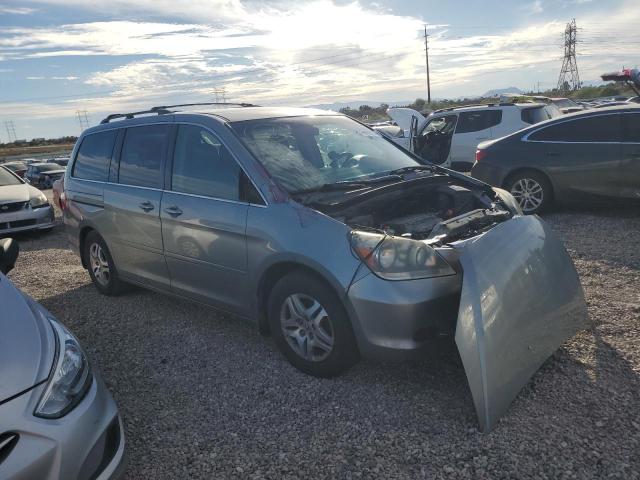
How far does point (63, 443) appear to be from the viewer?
2176 millimetres

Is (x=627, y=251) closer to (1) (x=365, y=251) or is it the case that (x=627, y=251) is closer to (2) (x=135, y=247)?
(1) (x=365, y=251)

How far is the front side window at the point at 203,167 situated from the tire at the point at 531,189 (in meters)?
5.31

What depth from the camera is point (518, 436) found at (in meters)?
2.78

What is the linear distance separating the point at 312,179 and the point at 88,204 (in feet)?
8.74

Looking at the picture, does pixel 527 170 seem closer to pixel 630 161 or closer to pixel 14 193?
pixel 630 161

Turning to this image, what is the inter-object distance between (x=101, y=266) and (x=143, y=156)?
146cm

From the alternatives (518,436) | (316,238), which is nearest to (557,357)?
(518,436)

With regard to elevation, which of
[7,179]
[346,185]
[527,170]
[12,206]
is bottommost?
[12,206]

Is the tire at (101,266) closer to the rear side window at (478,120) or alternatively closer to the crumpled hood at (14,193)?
the crumpled hood at (14,193)

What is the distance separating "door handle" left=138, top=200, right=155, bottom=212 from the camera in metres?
4.48

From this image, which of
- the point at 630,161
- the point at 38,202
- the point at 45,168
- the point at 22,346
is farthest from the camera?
the point at 45,168

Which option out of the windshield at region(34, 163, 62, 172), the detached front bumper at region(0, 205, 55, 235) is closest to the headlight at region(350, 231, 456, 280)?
the detached front bumper at region(0, 205, 55, 235)

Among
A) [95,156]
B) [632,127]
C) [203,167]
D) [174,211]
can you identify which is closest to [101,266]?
[95,156]

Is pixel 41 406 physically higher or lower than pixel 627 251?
higher
